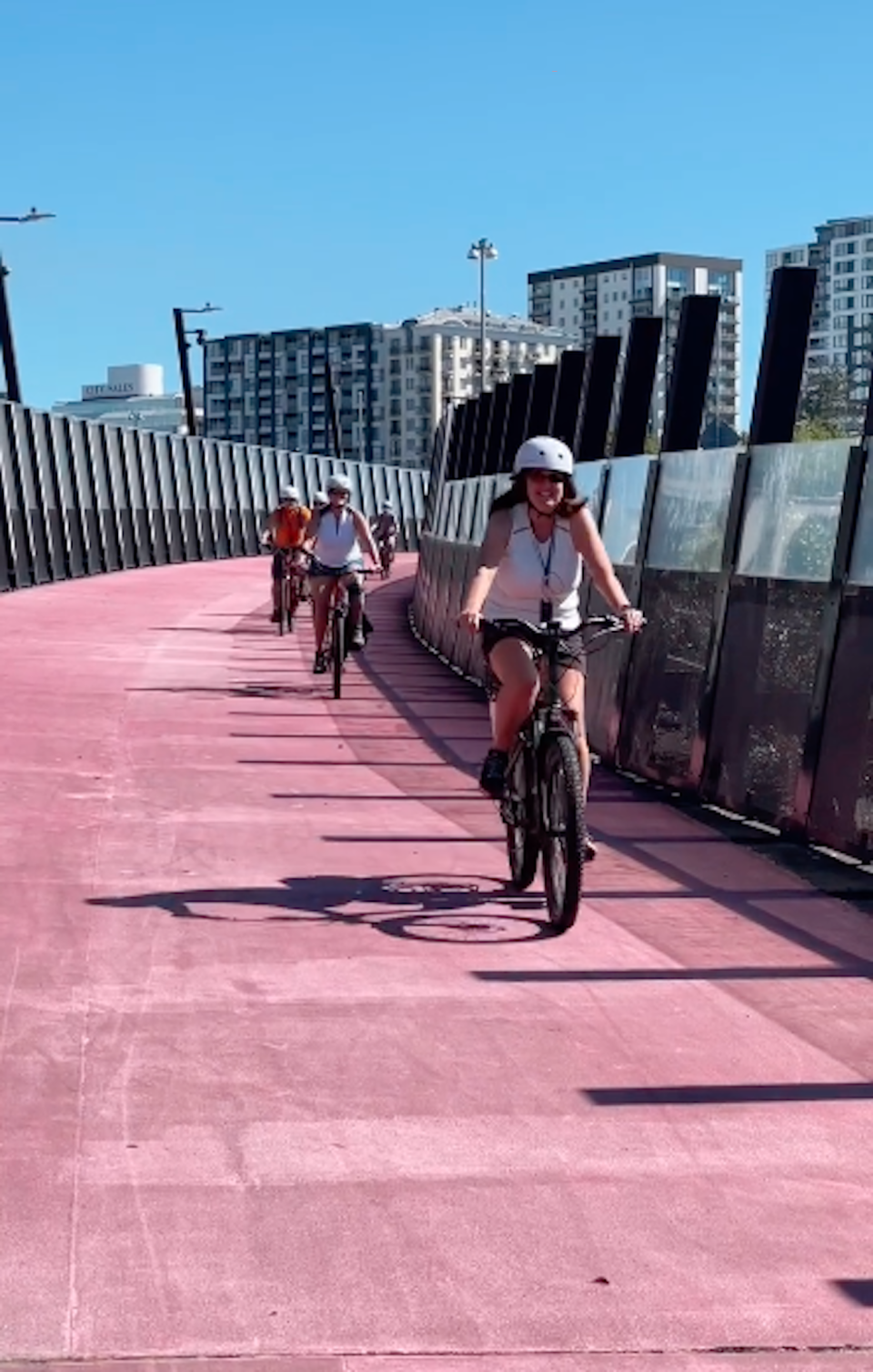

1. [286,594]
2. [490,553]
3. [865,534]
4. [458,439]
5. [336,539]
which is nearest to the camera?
[490,553]

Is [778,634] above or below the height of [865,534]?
below

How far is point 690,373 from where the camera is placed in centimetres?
1486

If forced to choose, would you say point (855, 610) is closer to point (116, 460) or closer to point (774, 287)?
point (774, 287)

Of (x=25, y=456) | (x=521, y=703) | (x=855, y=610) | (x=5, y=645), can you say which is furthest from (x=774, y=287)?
(x=25, y=456)

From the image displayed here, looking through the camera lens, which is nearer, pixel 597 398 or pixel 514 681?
pixel 514 681

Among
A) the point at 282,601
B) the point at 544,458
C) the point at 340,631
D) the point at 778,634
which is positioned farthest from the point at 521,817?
the point at 282,601

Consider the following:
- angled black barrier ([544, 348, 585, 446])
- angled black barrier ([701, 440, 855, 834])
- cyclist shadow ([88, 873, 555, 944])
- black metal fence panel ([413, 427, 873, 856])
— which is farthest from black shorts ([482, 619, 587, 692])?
angled black barrier ([544, 348, 585, 446])

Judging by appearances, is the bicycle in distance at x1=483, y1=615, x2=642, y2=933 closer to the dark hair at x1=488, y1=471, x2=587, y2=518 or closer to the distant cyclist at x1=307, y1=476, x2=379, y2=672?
the dark hair at x1=488, y1=471, x2=587, y2=518

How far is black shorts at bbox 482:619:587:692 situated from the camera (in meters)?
9.21

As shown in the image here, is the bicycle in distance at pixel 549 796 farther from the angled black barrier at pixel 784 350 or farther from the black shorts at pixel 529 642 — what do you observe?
the angled black barrier at pixel 784 350

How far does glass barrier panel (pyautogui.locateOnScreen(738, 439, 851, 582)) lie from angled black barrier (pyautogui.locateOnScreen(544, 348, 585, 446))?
9635 millimetres

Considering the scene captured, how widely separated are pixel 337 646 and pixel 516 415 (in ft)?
28.8

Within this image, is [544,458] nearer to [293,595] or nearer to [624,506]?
[624,506]

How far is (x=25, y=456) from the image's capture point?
52.3 m
